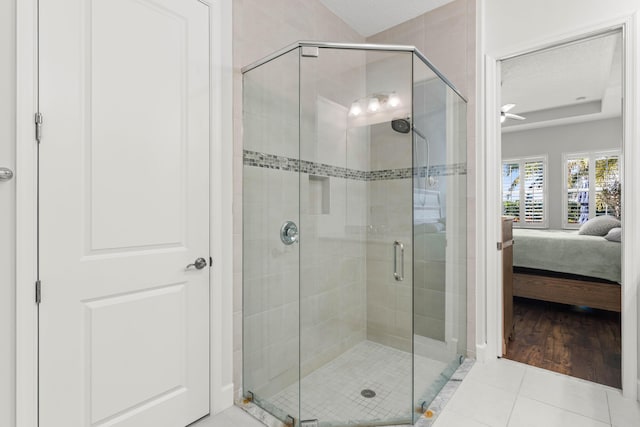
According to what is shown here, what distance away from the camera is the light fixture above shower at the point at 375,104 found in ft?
6.55

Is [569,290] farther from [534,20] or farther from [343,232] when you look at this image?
[343,232]

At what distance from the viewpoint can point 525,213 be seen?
620 cm

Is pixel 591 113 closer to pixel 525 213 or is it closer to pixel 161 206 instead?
pixel 525 213

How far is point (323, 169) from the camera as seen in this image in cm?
201

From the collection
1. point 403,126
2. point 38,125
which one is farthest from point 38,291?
point 403,126

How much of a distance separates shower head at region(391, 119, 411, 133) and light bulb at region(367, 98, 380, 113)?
0.49 feet

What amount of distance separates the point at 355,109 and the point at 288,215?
0.82 metres

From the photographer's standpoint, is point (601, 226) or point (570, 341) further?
point (601, 226)

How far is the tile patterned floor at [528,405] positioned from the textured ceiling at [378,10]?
2.69m

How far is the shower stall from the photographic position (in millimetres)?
1854

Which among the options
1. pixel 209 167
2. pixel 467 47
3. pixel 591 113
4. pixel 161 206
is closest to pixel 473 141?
pixel 467 47

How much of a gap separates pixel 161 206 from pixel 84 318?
0.56 m

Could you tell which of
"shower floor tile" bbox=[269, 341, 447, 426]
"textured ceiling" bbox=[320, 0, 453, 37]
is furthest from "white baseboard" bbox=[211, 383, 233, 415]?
"textured ceiling" bbox=[320, 0, 453, 37]

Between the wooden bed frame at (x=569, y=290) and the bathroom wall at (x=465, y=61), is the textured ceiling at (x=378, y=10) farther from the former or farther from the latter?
the wooden bed frame at (x=569, y=290)
